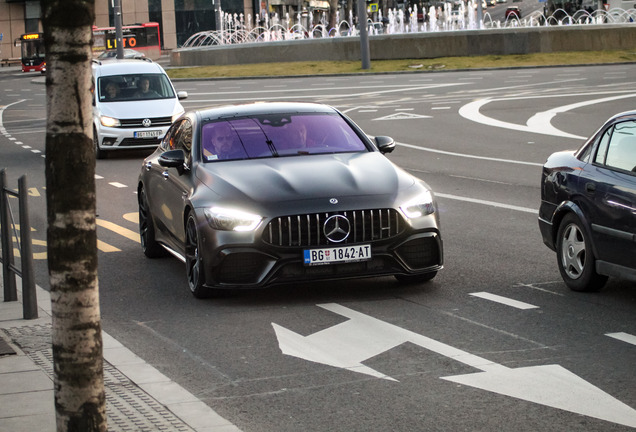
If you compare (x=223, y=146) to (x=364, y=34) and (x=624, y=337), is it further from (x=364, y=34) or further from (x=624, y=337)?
(x=364, y=34)

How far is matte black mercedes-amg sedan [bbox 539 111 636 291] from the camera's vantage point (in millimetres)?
8445

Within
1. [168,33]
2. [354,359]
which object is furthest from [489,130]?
[168,33]

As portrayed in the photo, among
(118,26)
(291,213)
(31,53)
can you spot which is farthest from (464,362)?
(31,53)

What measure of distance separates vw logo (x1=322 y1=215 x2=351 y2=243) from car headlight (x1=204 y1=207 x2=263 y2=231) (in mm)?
491

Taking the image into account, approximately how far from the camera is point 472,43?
51.5 m

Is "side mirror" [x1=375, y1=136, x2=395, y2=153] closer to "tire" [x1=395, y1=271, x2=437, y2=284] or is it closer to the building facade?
"tire" [x1=395, y1=271, x2=437, y2=284]

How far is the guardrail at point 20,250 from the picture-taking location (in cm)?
839

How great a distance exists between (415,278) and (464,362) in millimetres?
2551

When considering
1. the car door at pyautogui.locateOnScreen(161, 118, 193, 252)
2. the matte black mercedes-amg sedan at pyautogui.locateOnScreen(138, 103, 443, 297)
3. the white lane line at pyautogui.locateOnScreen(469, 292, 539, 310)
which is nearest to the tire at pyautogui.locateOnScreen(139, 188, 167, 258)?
the car door at pyautogui.locateOnScreen(161, 118, 193, 252)

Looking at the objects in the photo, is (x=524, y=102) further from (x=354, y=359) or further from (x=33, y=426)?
(x=33, y=426)

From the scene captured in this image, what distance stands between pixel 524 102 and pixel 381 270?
22427mm

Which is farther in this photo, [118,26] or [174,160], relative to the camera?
[118,26]

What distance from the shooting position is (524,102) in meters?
30.7

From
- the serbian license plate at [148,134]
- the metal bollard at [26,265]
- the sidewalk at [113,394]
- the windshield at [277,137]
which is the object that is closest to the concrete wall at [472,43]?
the serbian license plate at [148,134]
